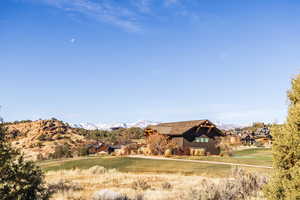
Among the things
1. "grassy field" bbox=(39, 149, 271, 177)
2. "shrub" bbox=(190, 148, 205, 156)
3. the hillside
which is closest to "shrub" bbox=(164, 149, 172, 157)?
Answer: "shrub" bbox=(190, 148, 205, 156)

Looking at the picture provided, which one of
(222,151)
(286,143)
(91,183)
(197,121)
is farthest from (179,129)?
(286,143)

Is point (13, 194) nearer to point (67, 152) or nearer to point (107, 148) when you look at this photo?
point (67, 152)

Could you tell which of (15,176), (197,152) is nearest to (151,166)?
(197,152)

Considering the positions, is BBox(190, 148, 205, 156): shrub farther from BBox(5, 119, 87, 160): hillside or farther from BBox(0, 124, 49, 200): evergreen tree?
BBox(0, 124, 49, 200): evergreen tree

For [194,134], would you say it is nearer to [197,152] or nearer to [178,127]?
[178,127]

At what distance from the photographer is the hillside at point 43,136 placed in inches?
2318

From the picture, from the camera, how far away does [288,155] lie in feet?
24.3

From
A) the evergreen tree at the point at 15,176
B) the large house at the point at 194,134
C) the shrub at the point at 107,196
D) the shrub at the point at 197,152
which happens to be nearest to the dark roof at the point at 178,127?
the large house at the point at 194,134

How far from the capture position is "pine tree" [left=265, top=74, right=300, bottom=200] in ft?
23.2

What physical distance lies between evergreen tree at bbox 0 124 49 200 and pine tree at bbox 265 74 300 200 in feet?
21.4

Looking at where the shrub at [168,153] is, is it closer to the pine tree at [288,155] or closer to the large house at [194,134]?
the large house at [194,134]

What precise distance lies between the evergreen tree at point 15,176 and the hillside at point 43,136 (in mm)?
48136

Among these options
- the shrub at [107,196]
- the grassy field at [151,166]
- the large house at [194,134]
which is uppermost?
the large house at [194,134]

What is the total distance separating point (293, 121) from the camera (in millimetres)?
7348
